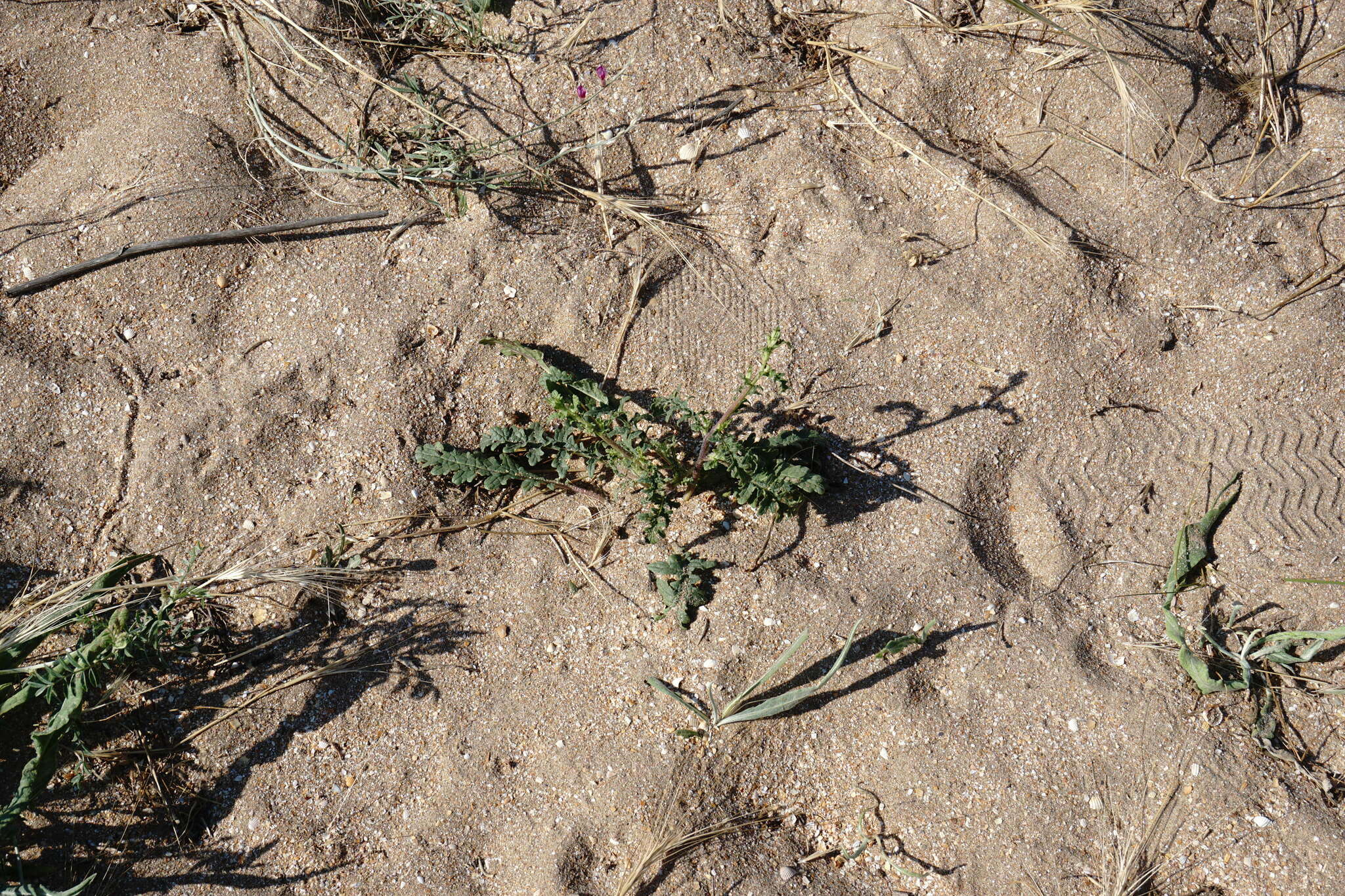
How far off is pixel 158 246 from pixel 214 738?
156 centimetres

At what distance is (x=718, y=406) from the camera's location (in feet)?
9.34

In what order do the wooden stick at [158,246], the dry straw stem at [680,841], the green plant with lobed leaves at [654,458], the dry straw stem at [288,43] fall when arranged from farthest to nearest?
the dry straw stem at [288,43] → the wooden stick at [158,246] → the green plant with lobed leaves at [654,458] → the dry straw stem at [680,841]

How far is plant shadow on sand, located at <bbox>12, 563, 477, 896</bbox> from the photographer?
8.13 feet

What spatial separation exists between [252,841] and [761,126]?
2.79m

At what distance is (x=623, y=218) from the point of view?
301cm

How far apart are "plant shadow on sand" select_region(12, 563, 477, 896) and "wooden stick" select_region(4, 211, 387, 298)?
3.95ft

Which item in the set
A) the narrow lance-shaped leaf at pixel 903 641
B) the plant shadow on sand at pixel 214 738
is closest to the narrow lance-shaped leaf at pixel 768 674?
the narrow lance-shaped leaf at pixel 903 641

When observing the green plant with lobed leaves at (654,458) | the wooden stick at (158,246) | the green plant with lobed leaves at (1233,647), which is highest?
the wooden stick at (158,246)

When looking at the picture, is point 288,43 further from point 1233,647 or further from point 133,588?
point 1233,647

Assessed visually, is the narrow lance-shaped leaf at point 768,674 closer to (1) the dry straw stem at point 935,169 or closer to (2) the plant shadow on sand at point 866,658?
(2) the plant shadow on sand at point 866,658

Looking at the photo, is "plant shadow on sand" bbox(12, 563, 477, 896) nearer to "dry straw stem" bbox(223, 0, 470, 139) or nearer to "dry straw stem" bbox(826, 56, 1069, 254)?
"dry straw stem" bbox(223, 0, 470, 139)

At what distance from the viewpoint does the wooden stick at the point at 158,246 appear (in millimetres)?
2777

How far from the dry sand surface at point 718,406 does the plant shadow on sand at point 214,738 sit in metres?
0.01

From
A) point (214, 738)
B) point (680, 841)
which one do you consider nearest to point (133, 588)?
point (214, 738)
